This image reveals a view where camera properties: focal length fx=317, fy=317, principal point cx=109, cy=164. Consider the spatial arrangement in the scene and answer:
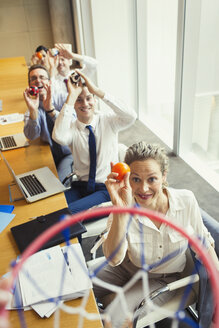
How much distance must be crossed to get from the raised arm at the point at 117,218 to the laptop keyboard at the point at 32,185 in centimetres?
76

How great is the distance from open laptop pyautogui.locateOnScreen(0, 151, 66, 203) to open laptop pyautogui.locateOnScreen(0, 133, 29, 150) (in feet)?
1.65

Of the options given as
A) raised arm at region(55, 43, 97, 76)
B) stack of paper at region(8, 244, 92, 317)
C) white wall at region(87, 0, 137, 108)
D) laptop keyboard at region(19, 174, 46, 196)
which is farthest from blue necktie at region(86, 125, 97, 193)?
white wall at region(87, 0, 137, 108)

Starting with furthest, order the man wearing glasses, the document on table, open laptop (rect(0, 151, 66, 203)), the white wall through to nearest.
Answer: the white wall < the document on table < the man wearing glasses < open laptop (rect(0, 151, 66, 203))

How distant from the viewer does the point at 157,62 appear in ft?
15.6

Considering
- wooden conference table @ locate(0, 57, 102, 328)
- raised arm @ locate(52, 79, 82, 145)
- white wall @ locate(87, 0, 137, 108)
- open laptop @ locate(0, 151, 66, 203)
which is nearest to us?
wooden conference table @ locate(0, 57, 102, 328)

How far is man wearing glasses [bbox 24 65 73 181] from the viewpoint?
106 inches

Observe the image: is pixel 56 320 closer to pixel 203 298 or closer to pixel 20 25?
pixel 203 298

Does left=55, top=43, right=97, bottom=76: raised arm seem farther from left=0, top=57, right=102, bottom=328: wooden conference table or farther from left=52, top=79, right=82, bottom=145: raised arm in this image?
left=52, top=79, right=82, bottom=145: raised arm

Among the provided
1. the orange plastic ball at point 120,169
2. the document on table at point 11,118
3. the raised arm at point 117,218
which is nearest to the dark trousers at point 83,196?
the raised arm at point 117,218

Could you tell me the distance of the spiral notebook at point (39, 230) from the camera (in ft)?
5.36

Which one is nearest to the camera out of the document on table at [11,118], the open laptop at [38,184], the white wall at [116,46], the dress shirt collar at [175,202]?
the dress shirt collar at [175,202]

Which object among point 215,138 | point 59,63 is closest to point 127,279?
point 215,138

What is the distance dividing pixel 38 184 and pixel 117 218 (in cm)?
99

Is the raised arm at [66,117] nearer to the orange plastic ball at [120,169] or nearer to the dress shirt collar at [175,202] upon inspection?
the dress shirt collar at [175,202]
